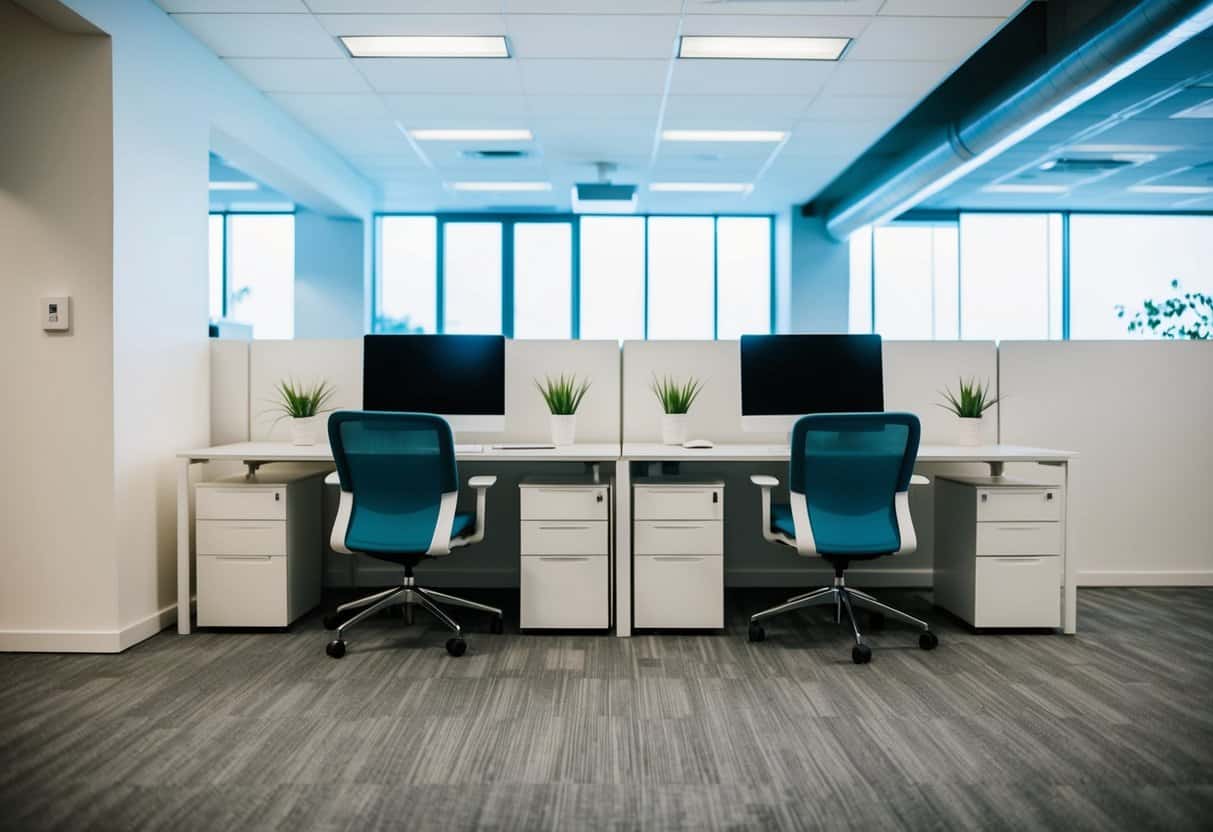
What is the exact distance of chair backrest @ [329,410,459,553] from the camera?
2.65 metres

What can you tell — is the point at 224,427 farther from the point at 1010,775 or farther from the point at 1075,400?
the point at 1075,400

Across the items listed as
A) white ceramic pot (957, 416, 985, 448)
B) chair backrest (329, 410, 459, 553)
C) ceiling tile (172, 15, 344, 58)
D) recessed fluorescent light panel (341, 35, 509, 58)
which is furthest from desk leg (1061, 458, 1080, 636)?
ceiling tile (172, 15, 344, 58)

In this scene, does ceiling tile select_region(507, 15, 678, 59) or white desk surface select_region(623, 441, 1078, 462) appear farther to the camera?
ceiling tile select_region(507, 15, 678, 59)

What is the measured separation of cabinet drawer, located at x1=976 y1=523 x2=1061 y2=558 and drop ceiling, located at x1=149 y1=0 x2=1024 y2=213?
83.6 inches

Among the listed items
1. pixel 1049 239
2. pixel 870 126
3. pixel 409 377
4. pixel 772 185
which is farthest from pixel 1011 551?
pixel 1049 239

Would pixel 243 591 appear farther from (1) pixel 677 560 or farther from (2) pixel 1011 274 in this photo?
(2) pixel 1011 274

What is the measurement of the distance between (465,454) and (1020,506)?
6.78 ft

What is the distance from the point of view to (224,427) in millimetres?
3590

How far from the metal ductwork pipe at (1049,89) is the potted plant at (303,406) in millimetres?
3554

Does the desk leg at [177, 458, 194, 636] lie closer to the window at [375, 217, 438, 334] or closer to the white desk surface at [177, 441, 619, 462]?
the white desk surface at [177, 441, 619, 462]

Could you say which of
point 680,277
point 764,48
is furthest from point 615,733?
point 680,277

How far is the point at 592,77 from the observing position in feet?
13.9

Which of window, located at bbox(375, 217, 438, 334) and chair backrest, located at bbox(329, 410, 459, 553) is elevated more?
window, located at bbox(375, 217, 438, 334)

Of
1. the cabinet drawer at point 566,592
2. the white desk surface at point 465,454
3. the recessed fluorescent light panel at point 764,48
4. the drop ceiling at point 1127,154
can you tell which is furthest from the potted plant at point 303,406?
the drop ceiling at point 1127,154
